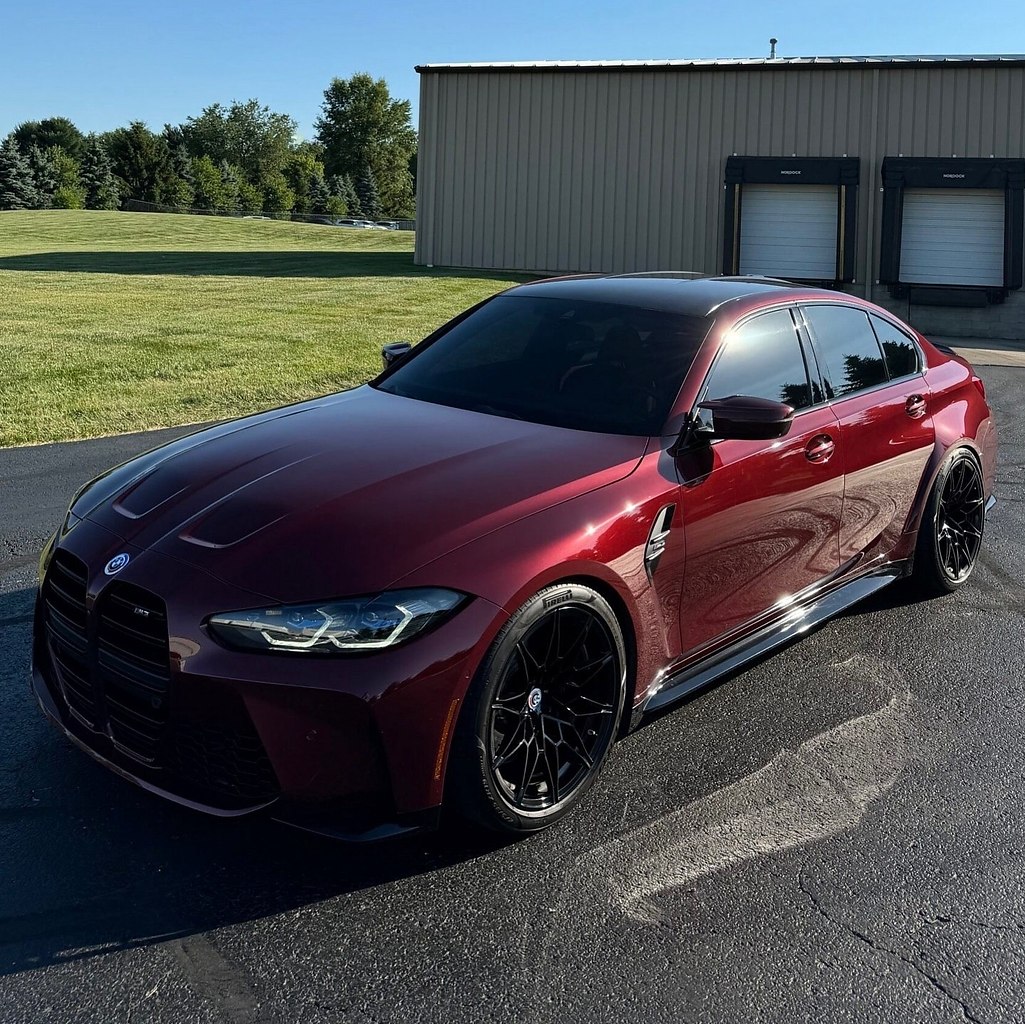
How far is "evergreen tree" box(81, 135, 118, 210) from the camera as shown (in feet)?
266

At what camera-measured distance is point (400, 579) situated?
3123mm

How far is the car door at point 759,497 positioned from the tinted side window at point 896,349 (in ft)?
2.75

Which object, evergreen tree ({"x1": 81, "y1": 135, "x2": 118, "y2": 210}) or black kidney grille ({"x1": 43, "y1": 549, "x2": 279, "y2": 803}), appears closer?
black kidney grille ({"x1": 43, "y1": 549, "x2": 279, "y2": 803})

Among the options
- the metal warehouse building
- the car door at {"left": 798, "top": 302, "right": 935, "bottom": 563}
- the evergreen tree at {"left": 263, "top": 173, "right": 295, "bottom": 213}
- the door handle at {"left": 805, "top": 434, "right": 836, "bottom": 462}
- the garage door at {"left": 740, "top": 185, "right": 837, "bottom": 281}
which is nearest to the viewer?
the door handle at {"left": 805, "top": 434, "right": 836, "bottom": 462}

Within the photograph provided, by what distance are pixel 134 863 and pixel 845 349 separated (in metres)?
3.64

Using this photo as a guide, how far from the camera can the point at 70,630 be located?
343cm

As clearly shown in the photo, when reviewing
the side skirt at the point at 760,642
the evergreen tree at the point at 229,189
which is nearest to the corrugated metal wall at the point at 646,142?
the side skirt at the point at 760,642

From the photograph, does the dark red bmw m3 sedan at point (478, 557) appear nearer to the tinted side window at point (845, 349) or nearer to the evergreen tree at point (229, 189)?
the tinted side window at point (845, 349)

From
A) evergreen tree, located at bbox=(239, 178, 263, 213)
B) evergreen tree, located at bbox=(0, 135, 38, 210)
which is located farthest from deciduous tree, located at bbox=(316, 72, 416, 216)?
evergreen tree, located at bbox=(0, 135, 38, 210)

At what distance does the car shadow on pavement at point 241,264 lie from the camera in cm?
2612

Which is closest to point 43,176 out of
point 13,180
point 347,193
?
point 13,180

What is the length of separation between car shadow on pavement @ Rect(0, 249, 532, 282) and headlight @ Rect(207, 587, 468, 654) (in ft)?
74.1

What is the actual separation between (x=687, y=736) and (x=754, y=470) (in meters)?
1.02

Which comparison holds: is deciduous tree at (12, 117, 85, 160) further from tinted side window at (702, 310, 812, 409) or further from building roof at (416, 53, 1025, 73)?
tinted side window at (702, 310, 812, 409)
